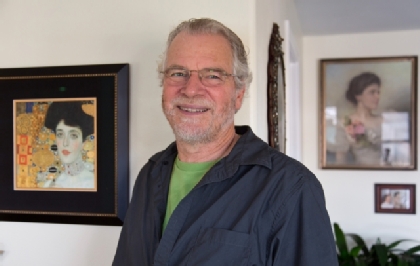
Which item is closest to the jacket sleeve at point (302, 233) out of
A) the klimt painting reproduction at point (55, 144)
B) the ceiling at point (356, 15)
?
the klimt painting reproduction at point (55, 144)

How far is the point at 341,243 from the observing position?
3137 mm

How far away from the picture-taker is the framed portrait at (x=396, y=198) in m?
3.36

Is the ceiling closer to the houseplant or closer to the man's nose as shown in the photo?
the houseplant

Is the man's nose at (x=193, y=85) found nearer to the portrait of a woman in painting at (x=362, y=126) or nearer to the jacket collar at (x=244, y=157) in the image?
the jacket collar at (x=244, y=157)

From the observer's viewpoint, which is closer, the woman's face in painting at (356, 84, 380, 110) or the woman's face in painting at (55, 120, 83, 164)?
the woman's face in painting at (55, 120, 83, 164)

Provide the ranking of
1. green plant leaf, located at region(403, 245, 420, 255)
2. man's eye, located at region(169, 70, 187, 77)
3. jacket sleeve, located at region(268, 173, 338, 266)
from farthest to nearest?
green plant leaf, located at region(403, 245, 420, 255)
man's eye, located at region(169, 70, 187, 77)
jacket sleeve, located at region(268, 173, 338, 266)

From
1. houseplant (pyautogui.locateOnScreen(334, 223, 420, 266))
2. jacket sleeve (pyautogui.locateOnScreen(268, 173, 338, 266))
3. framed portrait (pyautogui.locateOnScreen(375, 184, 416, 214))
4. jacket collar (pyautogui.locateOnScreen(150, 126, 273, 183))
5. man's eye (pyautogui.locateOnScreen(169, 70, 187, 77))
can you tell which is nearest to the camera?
jacket sleeve (pyautogui.locateOnScreen(268, 173, 338, 266))

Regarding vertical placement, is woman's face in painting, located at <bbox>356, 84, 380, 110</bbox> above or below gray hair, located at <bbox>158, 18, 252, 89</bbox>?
above

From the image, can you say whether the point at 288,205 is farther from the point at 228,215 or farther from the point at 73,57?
the point at 73,57

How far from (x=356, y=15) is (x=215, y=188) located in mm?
2364

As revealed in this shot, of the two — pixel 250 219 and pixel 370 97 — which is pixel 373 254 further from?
pixel 250 219

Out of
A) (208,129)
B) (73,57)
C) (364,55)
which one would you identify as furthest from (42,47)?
(364,55)

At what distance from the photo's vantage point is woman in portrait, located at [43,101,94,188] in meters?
1.47

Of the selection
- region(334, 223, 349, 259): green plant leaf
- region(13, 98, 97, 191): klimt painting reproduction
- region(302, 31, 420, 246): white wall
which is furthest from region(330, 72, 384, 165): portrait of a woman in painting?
region(13, 98, 97, 191): klimt painting reproduction
